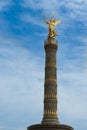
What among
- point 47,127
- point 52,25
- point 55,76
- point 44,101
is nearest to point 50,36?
point 52,25

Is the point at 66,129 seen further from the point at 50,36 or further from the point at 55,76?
the point at 50,36

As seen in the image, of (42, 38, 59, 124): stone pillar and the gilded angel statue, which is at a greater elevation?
the gilded angel statue

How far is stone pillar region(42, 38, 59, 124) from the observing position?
58.6 metres

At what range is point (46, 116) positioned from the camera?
58.6 meters

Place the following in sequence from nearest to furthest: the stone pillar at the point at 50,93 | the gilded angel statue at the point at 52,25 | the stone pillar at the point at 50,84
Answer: the stone pillar at the point at 50,93
the stone pillar at the point at 50,84
the gilded angel statue at the point at 52,25

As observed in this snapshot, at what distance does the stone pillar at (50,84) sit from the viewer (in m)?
58.6

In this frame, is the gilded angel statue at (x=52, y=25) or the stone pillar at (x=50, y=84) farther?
the gilded angel statue at (x=52, y=25)

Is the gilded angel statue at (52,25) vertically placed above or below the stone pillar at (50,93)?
above

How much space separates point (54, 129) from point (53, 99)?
483 centimetres

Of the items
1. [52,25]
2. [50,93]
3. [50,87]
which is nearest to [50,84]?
[50,87]

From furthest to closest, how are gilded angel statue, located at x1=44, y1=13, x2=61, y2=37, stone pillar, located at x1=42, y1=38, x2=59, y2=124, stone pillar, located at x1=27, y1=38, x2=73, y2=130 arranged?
1. gilded angel statue, located at x1=44, y1=13, x2=61, y2=37
2. stone pillar, located at x1=42, y1=38, x2=59, y2=124
3. stone pillar, located at x1=27, y1=38, x2=73, y2=130

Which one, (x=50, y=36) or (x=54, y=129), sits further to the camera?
(x=50, y=36)

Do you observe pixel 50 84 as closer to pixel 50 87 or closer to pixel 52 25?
pixel 50 87

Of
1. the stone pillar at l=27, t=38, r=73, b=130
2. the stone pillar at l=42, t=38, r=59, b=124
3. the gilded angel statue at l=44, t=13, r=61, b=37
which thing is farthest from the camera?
the gilded angel statue at l=44, t=13, r=61, b=37
